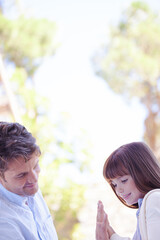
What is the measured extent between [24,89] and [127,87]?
255 centimetres

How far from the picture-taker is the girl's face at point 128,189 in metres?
1.03

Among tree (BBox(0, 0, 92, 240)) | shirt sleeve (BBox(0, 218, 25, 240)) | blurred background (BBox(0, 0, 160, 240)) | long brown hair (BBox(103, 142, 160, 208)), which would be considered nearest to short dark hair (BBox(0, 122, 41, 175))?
shirt sleeve (BBox(0, 218, 25, 240))

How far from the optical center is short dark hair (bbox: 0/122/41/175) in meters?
0.90

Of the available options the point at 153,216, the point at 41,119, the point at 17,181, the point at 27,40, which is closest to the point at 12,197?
the point at 17,181

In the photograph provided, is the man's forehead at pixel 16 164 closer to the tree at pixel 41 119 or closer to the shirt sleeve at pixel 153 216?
the shirt sleeve at pixel 153 216

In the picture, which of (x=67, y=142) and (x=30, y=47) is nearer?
(x=67, y=142)

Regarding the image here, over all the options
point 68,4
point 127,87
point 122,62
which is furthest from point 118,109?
point 68,4

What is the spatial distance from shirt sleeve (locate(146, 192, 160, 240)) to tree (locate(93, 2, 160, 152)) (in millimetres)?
5302

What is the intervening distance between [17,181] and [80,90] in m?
5.80

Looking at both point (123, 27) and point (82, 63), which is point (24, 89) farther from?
point (82, 63)

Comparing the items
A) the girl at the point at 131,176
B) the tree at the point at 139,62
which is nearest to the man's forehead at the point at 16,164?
the girl at the point at 131,176

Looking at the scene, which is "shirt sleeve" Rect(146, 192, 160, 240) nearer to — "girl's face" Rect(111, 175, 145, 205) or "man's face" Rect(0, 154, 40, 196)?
"girl's face" Rect(111, 175, 145, 205)

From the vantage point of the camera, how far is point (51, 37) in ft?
19.1

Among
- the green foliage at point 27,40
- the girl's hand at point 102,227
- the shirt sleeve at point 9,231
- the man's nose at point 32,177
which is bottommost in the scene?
the girl's hand at point 102,227
